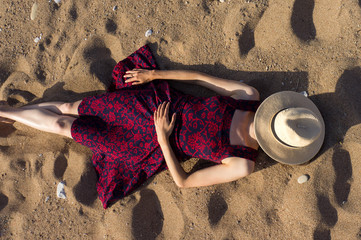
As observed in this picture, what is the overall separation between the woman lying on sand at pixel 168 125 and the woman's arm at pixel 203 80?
10 millimetres

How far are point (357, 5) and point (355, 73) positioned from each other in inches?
29.1

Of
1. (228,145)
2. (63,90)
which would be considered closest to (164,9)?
(63,90)

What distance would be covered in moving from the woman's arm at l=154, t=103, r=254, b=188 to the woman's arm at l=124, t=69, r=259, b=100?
401mm

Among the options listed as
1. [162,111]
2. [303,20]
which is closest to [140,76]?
[162,111]

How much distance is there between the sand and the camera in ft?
9.18

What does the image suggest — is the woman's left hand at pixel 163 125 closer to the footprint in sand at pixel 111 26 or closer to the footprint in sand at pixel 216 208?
the footprint in sand at pixel 216 208

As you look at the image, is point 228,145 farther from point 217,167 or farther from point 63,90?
point 63,90

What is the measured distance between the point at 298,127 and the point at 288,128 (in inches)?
3.3

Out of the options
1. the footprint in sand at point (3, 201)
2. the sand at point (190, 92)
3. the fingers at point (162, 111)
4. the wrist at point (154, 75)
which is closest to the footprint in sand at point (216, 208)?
the sand at point (190, 92)

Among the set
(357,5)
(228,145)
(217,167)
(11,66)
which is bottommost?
(217,167)

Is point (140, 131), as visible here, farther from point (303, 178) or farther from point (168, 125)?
point (303, 178)

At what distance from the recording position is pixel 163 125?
2.66 metres

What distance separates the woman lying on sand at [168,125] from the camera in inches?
99.5

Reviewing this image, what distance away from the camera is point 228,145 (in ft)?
8.46
